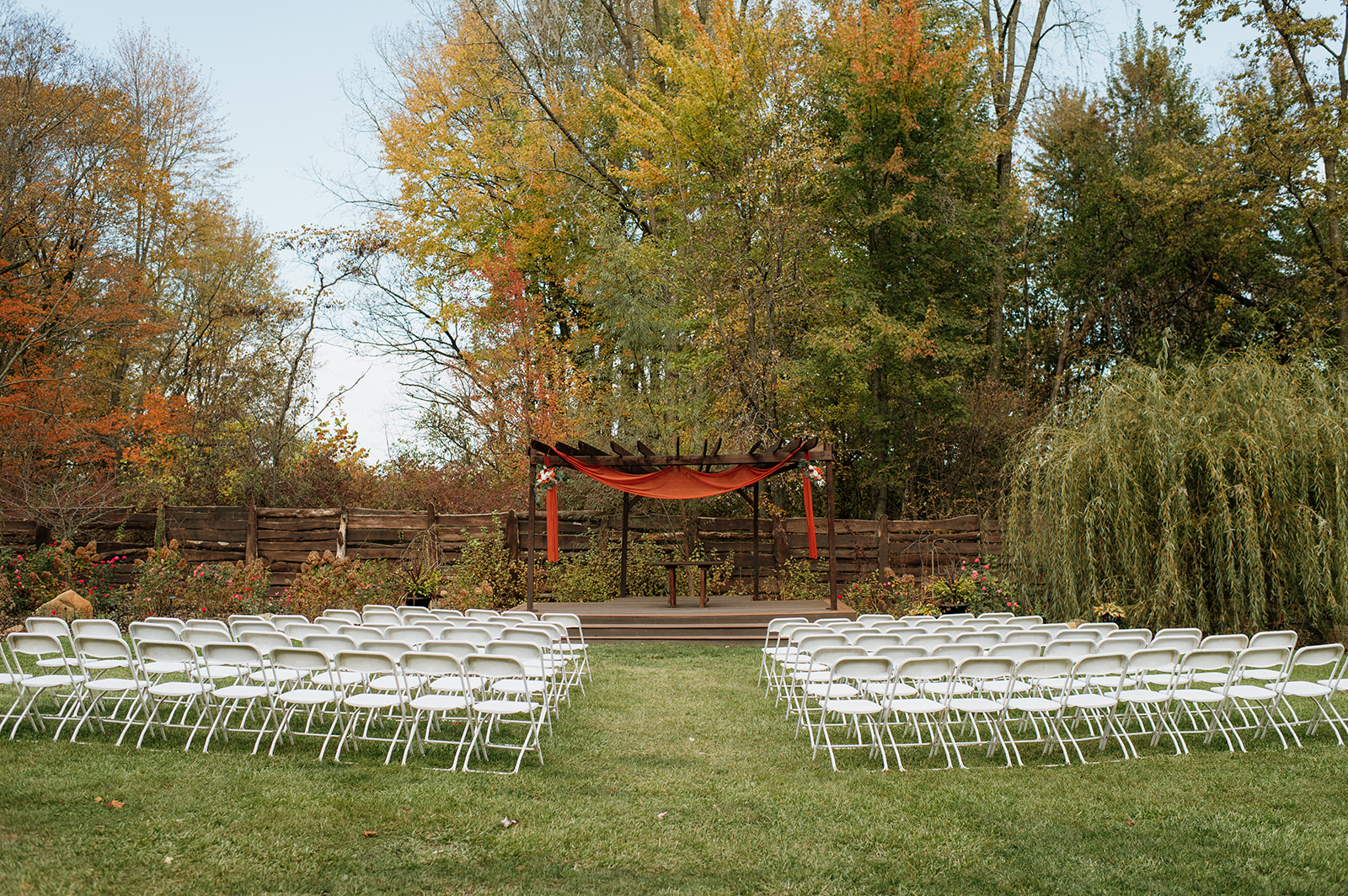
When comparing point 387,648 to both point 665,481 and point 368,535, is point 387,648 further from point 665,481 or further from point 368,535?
point 368,535

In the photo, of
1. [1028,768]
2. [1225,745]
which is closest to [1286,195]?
[1225,745]

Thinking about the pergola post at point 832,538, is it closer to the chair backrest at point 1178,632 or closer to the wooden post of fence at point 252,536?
the chair backrest at point 1178,632

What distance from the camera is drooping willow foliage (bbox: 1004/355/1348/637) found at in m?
9.94

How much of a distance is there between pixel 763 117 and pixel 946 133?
12.8ft

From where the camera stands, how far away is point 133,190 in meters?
17.1

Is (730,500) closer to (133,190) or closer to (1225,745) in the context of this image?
(1225,745)

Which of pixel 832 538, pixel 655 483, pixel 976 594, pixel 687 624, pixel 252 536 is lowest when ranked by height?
pixel 687 624

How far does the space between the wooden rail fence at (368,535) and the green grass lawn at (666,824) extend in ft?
27.9

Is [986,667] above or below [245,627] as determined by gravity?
below

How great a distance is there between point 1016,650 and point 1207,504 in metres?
6.03

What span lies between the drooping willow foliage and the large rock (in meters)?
13.0

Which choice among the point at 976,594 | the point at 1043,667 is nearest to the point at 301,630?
the point at 1043,667

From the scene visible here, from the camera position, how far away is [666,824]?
4.39 m

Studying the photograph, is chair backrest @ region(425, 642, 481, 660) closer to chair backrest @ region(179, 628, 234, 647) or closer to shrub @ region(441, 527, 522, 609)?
chair backrest @ region(179, 628, 234, 647)
